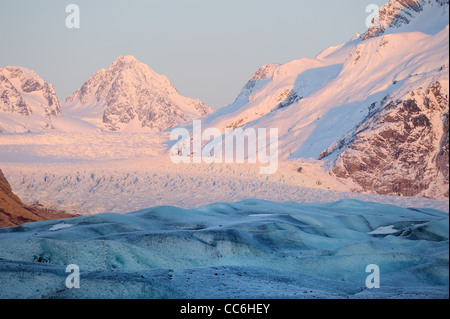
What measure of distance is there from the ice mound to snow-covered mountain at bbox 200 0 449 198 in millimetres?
1705

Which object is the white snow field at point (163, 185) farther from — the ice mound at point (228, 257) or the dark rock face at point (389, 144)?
the ice mound at point (228, 257)

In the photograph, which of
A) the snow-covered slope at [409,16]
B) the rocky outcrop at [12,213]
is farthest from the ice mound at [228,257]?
the snow-covered slope at [409,16]

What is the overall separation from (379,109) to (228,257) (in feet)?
115

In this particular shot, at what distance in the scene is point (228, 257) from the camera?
1159cm

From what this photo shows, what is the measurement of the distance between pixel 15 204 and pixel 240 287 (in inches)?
785

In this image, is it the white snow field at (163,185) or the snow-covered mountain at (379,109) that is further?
the white snow field at (163,185)

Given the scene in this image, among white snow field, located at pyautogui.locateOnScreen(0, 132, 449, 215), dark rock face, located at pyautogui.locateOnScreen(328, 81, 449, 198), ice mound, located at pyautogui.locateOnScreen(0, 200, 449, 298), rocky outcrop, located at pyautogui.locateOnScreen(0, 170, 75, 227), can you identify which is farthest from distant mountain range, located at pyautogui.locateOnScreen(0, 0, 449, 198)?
rocky outcrop, located at pyautogui.locateOnScreen(0, 170, 75, 227)

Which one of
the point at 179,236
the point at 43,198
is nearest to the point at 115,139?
the point at 43,198

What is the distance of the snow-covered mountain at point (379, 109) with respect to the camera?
25516mm

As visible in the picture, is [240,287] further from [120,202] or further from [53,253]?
[120,202]

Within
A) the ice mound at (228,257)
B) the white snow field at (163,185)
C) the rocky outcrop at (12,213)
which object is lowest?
the ice mound at (228,257)

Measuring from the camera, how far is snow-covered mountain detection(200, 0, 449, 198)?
2552cm

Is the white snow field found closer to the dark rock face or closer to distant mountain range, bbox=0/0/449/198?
the dark rock face

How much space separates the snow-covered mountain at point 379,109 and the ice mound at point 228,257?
5.59 feet
